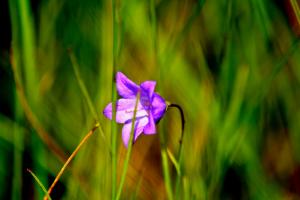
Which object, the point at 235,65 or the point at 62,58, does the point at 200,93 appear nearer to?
the point at 235,65

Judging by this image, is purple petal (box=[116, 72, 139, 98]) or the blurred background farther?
the blurred background

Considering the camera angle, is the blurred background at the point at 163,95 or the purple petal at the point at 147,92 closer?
the purple petal at the point at 147,92

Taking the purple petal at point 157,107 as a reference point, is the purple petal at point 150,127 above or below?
below

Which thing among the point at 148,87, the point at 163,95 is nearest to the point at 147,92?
the point at 148,87

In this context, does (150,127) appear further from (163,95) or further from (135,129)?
(163,95)
